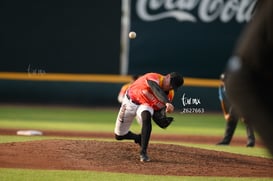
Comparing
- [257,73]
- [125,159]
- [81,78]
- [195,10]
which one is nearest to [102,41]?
[81,78]

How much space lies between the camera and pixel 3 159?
26.6 feet

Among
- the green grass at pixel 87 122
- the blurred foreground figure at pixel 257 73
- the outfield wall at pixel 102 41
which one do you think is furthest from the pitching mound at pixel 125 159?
the outfield wall at pixel 102 41

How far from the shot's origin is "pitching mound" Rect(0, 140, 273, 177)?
25.8ft

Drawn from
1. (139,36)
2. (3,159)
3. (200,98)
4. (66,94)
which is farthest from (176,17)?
(3,159)

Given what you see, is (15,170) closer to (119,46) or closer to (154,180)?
(154,180)

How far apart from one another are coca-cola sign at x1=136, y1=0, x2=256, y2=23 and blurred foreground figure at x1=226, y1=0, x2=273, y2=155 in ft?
56.2

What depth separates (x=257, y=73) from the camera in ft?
7.68

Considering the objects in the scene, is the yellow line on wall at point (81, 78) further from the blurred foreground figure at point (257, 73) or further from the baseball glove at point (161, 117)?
the blurred foreground figure at point (257, 73)

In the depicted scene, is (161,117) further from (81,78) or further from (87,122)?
(81,78)

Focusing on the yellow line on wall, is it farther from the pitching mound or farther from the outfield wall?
the pitching mound

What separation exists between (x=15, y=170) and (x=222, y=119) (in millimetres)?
12366

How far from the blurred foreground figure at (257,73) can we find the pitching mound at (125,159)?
5328 mm

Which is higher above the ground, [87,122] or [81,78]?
[81,78]

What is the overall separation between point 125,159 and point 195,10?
38.6 ft
